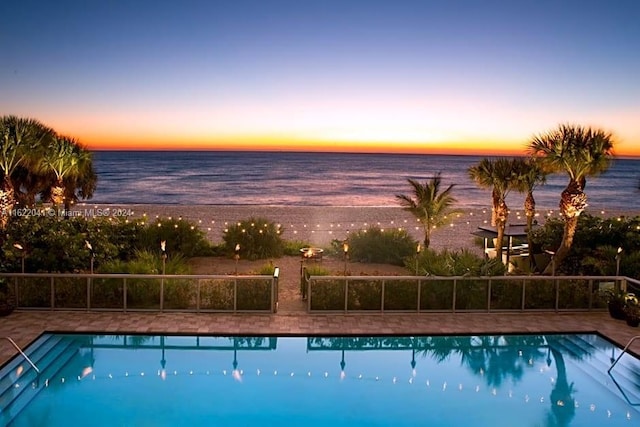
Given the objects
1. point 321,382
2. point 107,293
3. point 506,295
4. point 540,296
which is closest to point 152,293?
point 107,293

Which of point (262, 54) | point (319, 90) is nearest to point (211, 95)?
point (319, 90)

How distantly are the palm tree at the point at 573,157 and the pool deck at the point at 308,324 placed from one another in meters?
3.61

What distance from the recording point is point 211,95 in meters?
39.5

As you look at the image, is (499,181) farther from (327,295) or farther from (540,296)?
(327,295)

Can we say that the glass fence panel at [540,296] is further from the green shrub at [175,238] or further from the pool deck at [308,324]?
the green shrub at [175,238]

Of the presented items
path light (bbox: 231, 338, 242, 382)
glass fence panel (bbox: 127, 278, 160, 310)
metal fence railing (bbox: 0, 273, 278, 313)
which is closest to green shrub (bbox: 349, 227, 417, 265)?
metal fence railing (bbox: 0, 273, 278, 313)

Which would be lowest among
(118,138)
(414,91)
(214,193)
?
(214,193)

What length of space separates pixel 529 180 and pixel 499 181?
815mm

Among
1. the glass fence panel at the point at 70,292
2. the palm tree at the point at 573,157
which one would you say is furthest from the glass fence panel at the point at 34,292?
the palm tree at the point at 573,157

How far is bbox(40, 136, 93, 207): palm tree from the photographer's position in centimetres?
1906

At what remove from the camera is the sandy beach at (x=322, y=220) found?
25172mm

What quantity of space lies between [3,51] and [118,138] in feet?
72.0

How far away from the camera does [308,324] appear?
11.2m

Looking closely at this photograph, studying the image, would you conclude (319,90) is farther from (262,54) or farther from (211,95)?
(262,54)
